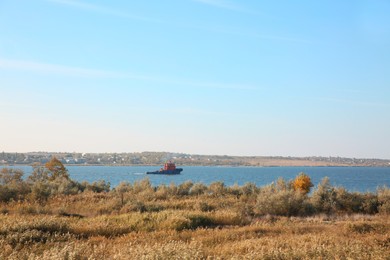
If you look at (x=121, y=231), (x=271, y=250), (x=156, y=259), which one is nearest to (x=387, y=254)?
(x=271, y=250)

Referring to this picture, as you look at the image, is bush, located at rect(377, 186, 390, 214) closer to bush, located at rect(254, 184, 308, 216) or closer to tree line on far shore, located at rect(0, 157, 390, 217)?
tree line on far shore, located at rect(0, 157, 390, 217)

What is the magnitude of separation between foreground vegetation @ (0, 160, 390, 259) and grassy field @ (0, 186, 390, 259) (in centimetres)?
3

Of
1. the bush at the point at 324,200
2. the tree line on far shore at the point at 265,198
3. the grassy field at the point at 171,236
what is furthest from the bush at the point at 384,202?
the grassy field at the point at 171,236

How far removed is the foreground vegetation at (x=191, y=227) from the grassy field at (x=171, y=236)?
0.11 feet

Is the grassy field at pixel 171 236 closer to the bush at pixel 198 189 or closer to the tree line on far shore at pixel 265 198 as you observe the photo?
the tree line on far shore at pixel 265 198

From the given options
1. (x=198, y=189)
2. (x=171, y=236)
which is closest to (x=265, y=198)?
(x=198, y=189)

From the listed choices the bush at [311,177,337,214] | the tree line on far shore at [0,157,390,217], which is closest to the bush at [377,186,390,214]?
the tree line on far shore at [0,157,390,217]

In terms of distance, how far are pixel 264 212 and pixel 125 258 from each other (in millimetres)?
17928

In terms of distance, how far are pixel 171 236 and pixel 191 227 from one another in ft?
11.6

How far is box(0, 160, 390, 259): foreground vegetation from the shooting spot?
9.12 meters

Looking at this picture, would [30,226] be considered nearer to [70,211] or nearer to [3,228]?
[3,228]

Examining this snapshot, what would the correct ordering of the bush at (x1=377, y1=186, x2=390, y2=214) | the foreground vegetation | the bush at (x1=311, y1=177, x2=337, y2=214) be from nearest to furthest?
the foreground vegetation → the bush at (x1=377, y1=186, x2=390, y2=214) → the bush at (x1=311, y1=177, x2=337, y2=214)

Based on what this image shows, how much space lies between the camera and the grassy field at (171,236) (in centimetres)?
881

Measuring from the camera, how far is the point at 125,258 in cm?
796
